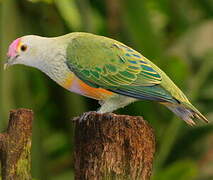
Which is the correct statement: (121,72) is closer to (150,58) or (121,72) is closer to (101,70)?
(101,70)

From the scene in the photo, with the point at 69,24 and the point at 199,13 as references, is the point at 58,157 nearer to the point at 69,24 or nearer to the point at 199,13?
the point at 69,24

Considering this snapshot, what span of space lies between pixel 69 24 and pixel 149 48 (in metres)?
0.75

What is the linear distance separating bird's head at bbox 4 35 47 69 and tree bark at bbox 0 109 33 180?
1.70 feet

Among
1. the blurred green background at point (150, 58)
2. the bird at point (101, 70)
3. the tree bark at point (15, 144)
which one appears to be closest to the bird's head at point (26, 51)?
the bird at point (101, 70)

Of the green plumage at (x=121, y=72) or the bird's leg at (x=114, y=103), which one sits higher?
the green plumage at (x=121, y=72)

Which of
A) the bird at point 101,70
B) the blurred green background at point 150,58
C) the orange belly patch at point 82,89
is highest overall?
the bird at point 101,70

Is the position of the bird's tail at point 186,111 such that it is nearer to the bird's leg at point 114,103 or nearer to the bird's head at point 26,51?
the bird's leg at point 114,103

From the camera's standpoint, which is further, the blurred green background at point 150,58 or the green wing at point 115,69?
the blurred green background at point 150,58

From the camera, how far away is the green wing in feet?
10.2

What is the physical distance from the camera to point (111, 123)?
2.79 metres

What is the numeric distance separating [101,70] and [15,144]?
26.8 inches

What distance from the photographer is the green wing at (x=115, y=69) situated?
10.2 feet

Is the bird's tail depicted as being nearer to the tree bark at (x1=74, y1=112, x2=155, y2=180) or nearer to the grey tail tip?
the grey tail tip

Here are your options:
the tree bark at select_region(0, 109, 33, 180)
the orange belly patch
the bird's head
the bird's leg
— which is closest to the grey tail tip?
the bird's leg
